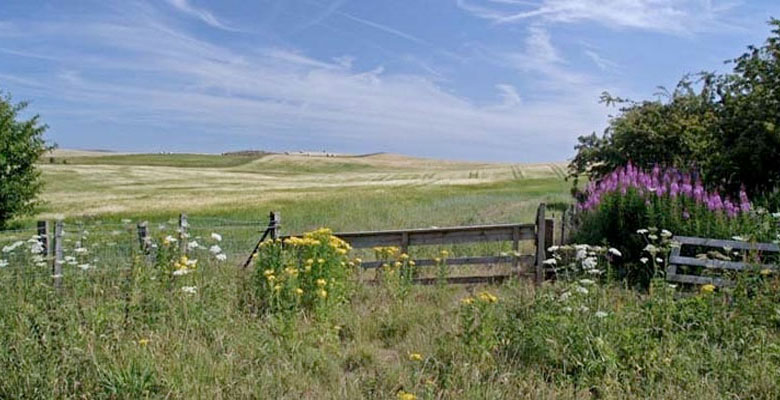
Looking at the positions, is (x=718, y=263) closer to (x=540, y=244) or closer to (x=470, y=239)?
(x=540, y=244)

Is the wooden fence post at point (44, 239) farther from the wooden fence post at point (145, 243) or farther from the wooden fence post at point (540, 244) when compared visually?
the wooden fence post at point (540, 244)

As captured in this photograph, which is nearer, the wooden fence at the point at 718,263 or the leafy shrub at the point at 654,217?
the wooden fence at the point at 718,263

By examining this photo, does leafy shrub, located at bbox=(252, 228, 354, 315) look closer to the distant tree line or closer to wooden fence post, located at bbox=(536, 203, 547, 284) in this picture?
wooden fence post, located at bbox=(536, 203, 547, 284)

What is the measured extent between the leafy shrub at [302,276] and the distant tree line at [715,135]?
6.90 m

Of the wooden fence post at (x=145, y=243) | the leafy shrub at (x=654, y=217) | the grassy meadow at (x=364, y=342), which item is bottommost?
the grassy meadow at (x=364, y=342)

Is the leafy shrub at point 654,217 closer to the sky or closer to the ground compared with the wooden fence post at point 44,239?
closer to the sky

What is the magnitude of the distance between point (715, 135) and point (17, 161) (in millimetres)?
23099

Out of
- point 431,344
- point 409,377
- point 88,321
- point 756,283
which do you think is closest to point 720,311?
point 756,283

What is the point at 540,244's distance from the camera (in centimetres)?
824

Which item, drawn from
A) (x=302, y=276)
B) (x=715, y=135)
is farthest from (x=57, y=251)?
(x=715, y=135)

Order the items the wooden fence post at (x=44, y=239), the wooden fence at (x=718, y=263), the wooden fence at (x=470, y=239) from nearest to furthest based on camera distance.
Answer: the wooden fence at (x=718, y=263) → the wooden fence post at (x=44, y=239) → the wooden fence at (x=470, y=239)

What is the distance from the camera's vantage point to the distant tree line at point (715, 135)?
10.2 metres

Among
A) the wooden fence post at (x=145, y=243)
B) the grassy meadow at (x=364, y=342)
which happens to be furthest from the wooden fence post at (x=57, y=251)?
Result: the wooden fence post at (x=145, y=243)

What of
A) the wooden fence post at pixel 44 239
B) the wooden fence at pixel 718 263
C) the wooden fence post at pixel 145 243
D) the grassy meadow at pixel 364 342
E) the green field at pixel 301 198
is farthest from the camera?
the green field at pixel 301 198
